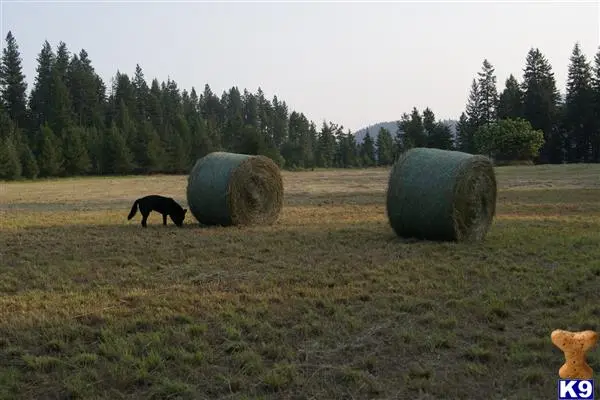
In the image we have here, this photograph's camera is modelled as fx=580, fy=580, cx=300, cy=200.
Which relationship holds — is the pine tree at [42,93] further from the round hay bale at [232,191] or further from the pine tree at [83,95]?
the round hay bale at [232,191]

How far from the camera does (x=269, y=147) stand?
67.2 meters

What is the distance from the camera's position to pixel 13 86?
7488 centimetres

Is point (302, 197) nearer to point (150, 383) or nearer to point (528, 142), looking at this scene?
point (150, 383)

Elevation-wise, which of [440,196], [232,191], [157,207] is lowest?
[157,207]

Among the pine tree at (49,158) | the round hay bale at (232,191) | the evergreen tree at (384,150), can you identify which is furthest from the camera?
the evergreen tree at (384,150)

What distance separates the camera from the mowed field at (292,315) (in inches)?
194

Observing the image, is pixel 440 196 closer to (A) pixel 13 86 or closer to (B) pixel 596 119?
(B) pixel 596 119

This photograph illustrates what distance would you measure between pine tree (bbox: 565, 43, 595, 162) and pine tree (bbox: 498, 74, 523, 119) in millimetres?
5349

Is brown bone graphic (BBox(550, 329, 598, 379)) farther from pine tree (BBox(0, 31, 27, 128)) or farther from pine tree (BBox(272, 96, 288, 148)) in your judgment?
pine tree (BBox(272, 96, 288, 148))

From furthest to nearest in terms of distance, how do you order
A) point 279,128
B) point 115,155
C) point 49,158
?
point 279,128 → point 115,155 → point 49,158

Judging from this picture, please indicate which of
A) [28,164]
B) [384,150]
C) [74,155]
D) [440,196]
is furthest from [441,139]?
[440,196]

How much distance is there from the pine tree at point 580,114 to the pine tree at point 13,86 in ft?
218

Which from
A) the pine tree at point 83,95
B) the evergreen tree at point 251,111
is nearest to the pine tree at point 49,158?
the pine tree at point 83,95

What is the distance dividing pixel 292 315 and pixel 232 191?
8.60 m
